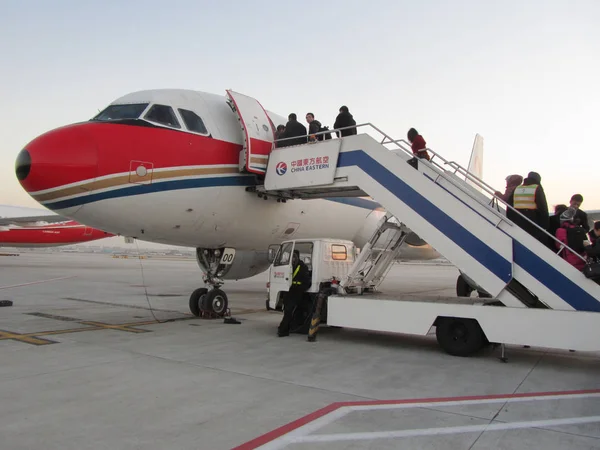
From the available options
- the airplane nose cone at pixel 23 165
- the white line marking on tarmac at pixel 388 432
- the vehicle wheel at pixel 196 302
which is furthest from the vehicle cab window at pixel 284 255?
the white line marking on tarmac at pixel 388 432

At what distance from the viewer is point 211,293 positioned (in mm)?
11055

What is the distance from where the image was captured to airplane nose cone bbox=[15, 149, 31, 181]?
305 inches

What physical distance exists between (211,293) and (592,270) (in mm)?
7755

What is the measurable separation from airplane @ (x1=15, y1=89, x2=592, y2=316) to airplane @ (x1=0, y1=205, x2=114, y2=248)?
2995 cm

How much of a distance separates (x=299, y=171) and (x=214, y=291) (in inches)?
152

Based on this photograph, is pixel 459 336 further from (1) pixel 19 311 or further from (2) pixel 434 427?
(1) pixel 19 311

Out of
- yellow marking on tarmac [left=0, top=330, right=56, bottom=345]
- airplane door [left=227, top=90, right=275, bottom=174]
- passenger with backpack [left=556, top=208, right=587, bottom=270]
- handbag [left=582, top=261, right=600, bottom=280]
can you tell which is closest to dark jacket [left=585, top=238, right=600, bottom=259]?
handbag [left=582, top=261, right=600, bottom=280]

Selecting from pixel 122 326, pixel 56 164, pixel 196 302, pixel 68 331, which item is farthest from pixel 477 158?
pixel 56 164

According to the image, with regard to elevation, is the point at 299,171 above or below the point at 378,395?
above

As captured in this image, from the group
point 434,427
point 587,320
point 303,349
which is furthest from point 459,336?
point 434,427

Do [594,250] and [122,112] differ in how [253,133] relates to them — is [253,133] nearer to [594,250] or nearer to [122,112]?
[122,112]

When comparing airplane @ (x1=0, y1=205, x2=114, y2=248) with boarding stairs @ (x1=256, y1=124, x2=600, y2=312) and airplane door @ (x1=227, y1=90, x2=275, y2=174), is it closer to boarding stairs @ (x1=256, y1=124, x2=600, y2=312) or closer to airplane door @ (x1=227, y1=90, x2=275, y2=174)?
airplane door @ (x1=227, y1=90, x2=275, y2=174)

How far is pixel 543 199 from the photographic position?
7664 mm

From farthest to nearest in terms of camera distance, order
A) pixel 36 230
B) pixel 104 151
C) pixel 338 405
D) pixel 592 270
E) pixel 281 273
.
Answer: pixel 36 230
pixel 281 273
pixel 104 151
pixel 592 270
pixel 338 405
